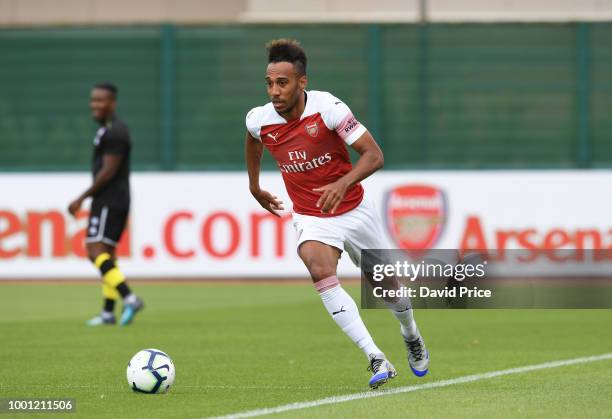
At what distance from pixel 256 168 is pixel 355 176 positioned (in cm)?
112

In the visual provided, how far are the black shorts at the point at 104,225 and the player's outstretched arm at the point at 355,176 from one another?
5677 millimetres

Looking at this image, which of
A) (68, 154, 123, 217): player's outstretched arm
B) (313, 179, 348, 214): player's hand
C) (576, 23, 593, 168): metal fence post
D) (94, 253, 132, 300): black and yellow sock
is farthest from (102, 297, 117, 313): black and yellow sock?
(576, 23, 593, 168): metal fence post

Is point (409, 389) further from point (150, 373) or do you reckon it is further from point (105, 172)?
point (105, 172)

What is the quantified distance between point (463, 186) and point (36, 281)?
5988 millimetres

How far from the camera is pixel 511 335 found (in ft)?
43.3

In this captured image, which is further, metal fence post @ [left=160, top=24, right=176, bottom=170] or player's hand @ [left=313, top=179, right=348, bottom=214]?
metal fence post @ [left=160, top=24, right=176, bottom=170]

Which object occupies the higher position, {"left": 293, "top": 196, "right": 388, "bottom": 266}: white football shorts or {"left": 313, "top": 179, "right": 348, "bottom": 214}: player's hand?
{"left": 313, "top": 179, "right": 348, "bottom": 214}: player's hand

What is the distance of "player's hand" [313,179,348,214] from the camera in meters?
8.65

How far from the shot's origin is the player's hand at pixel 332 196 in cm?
865

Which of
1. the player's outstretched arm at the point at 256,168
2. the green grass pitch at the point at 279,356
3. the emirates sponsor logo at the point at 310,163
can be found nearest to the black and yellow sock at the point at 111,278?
the green grass pitch at the point at 279,356

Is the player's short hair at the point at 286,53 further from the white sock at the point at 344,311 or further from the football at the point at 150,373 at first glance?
the football at the point at 150,373

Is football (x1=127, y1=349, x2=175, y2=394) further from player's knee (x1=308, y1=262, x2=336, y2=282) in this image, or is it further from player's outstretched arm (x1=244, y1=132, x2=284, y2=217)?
player's outstretched arm (x1=244, y1=132, x2=284, y2=217)

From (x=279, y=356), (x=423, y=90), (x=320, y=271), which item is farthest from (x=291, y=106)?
(x=423, y=90)

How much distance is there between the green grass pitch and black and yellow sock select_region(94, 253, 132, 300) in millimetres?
398
